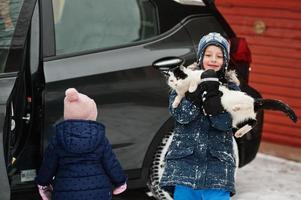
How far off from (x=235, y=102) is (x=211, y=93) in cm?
13

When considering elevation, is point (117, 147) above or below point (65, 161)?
below

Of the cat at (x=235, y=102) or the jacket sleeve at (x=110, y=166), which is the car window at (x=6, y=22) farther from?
the cat at (x=235, y=102)

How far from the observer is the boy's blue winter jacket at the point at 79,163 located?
3.11 meters

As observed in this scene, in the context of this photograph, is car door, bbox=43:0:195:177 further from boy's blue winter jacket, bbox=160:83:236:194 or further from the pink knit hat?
boy's blue winter jacket, bbox=160:83:236:194

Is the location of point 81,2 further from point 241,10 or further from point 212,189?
point 241,10

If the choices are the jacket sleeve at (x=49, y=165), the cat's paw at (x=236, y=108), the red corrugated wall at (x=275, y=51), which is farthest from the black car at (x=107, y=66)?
the red corrugated wall at (x=275, y=51)

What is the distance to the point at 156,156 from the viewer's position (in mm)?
4156

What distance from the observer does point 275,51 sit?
607 cm

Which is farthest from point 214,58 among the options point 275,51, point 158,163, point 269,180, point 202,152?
point 275,51

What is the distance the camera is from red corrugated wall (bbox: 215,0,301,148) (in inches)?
233

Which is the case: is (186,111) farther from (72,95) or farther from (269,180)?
(269,180)

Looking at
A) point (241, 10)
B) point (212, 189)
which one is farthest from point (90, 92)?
point (241, 10)

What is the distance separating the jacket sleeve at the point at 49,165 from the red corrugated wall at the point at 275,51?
339 cm

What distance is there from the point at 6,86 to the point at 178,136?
96 cm
